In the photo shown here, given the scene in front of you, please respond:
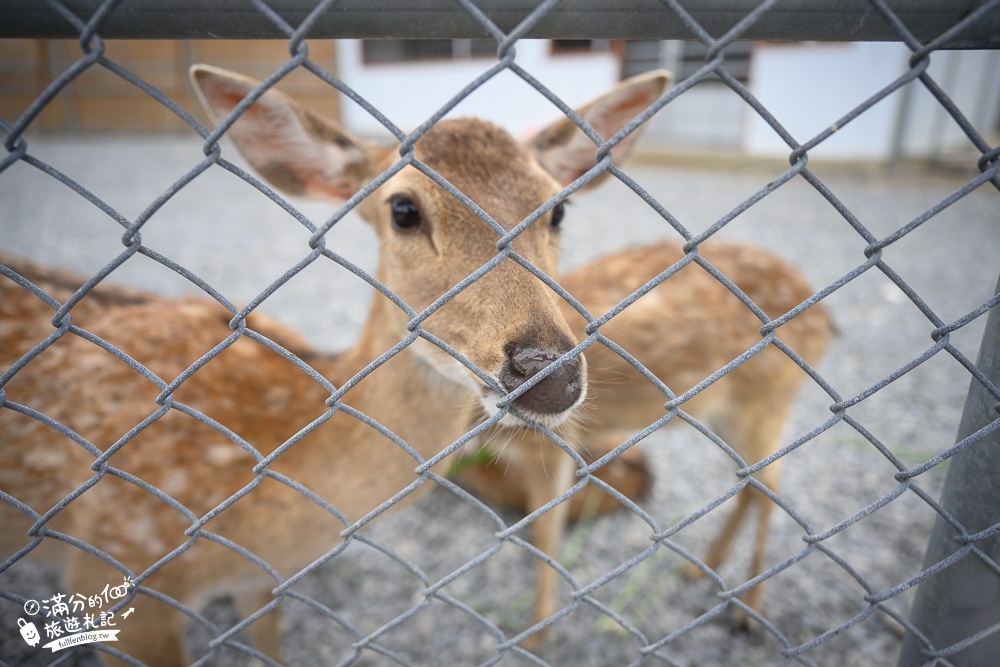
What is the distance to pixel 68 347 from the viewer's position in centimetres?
195

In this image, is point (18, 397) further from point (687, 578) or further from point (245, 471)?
point (687, 578)

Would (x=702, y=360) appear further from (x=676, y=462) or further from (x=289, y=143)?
(x=289, y=143)

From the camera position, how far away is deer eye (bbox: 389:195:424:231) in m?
1.64

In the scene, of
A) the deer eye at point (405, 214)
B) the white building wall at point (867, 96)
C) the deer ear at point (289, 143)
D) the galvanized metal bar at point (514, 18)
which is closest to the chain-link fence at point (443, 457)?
the galvanized metal bar at point (514, 18)

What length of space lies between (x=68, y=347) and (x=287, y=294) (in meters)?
3.28

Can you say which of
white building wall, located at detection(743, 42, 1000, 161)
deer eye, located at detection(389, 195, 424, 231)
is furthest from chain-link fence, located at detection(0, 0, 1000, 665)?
white building wall, located at detection(743, 42, 1000, 161)

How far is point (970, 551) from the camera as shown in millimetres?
1150

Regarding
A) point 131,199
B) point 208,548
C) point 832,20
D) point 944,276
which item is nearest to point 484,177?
point 832,20

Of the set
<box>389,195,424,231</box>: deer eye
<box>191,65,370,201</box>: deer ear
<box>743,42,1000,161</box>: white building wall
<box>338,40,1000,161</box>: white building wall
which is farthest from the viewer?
<box>338,40,1000,161</box>: white building wall

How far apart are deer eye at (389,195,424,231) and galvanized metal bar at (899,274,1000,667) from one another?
1208 millimetres

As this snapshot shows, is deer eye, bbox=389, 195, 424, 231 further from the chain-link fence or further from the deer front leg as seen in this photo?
the deer front leg

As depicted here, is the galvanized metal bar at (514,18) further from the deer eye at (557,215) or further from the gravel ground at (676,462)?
the gravel ground at (676,462)

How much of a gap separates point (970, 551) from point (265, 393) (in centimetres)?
178

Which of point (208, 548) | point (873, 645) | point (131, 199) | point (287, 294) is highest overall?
point (131, 199)
